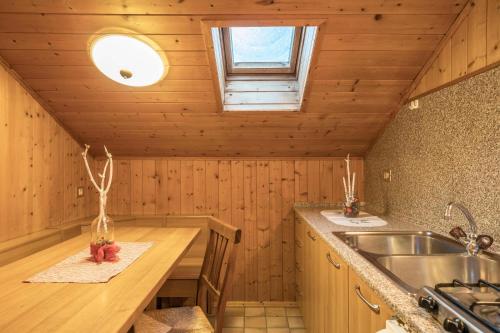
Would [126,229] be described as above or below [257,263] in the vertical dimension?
above

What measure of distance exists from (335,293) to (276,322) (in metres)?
1.24

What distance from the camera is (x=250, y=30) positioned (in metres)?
2.37

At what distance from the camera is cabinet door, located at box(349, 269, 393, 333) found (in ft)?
3.32

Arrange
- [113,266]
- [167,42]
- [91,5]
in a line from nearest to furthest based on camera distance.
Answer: [113,266], [91,5], [167,42]

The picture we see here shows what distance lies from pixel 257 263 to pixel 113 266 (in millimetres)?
1798

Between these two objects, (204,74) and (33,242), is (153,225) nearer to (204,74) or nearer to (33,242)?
(33,242)

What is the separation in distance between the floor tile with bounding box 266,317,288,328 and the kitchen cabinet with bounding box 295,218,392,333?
20cm

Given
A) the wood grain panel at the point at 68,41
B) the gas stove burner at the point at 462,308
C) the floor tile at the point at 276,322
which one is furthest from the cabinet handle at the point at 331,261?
the wood grain panel at the point at 68,41

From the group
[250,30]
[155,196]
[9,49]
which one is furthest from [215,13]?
[155,196]

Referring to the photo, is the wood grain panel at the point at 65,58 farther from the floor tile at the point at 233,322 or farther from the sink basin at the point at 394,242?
the floor tile at the point at 233,322

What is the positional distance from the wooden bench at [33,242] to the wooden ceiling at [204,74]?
0.78m

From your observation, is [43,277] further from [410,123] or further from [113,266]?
[410,123]

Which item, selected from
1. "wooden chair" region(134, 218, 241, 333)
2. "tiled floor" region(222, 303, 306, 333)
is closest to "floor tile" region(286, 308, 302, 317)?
"tiled floor" region(222, 303, 306, 333)

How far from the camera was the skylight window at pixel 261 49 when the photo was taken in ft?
7.78
